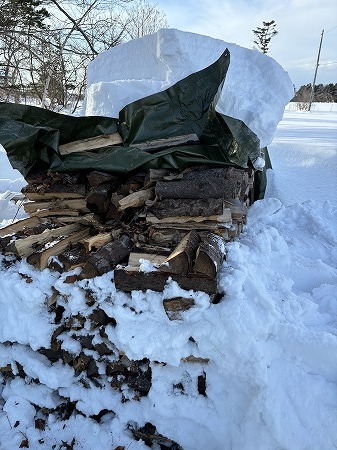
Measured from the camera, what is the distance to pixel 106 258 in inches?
89.0

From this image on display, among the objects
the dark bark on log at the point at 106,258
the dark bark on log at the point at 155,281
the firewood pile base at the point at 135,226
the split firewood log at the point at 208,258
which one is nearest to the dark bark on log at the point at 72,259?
the firewood pile base at the point at 135,226

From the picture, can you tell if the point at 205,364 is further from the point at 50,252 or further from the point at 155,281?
the point at 50,252

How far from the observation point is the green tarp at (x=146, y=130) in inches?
103

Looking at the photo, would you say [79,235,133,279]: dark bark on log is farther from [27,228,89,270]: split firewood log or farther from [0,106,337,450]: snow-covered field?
[27,228,89,270]: split firewood log

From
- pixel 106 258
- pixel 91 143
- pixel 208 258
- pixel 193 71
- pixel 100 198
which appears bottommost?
pixel 106 258

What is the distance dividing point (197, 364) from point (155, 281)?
534 mm

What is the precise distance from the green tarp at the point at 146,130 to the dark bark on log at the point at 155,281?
867 millimetres

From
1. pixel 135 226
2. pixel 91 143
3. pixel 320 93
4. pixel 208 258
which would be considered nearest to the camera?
pixel 208 258

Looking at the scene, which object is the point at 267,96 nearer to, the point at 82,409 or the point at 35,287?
the point at 35,287

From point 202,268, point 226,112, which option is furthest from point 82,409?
point 226,112

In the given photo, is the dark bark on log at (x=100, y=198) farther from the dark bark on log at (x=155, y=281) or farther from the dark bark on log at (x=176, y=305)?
the dark bark on log at (x=176, y=305)

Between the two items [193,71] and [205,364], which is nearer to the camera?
[205,364]

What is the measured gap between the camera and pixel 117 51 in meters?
3.88

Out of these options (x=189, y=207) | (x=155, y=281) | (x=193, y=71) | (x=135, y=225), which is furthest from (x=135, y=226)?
(x=193, y=71)
